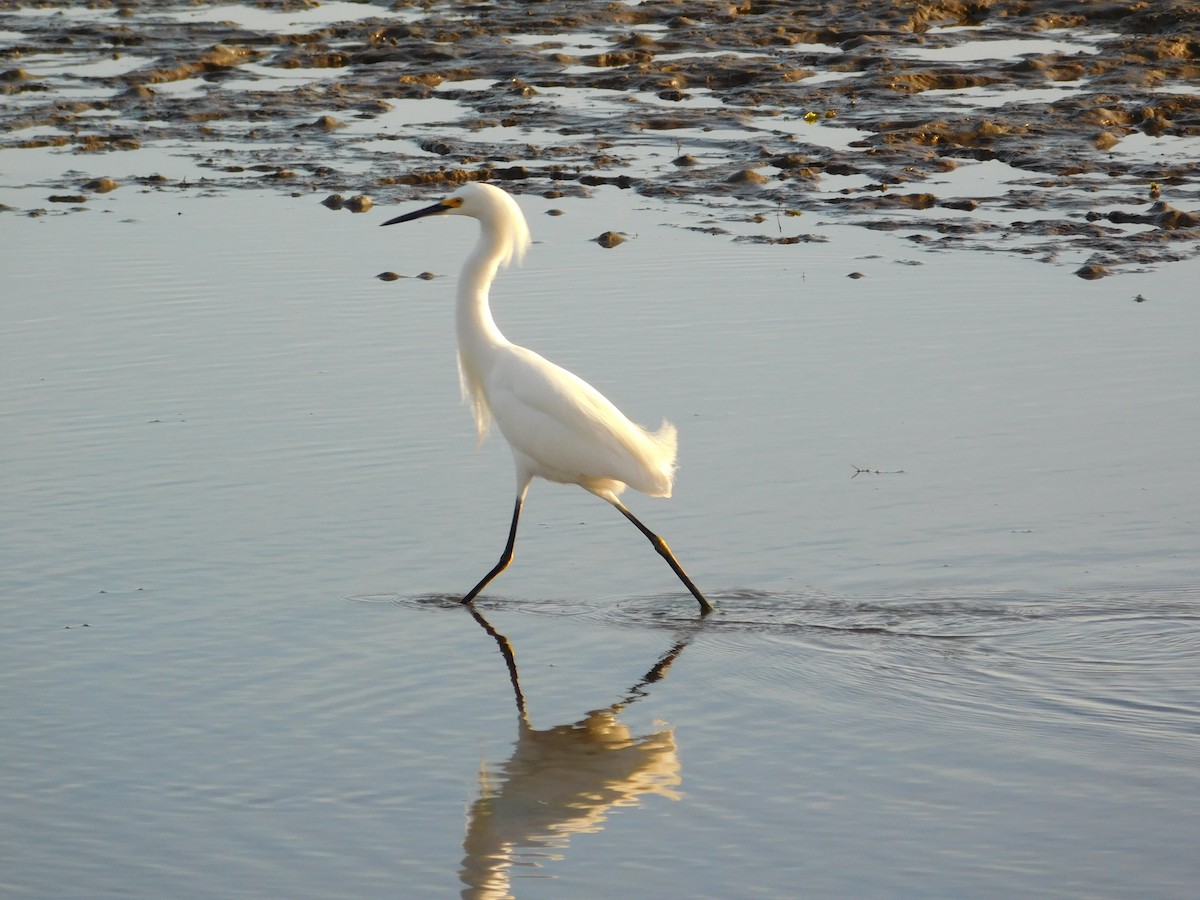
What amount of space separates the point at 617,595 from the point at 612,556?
0.38m

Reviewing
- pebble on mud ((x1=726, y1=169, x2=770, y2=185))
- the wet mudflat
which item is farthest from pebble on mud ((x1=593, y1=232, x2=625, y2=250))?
pebble on mud ((x1=726, y1=169, x2=770, y2=185))

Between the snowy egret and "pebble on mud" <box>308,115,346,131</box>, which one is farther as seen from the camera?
"pebble on mud" <box>308,115,346,131</box>

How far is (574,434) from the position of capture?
6105mm

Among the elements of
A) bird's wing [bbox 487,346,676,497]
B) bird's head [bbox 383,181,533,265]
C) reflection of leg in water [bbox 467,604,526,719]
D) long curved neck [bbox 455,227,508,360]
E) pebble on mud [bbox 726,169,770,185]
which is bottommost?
reflection of leg in water [bbox 467,604,526,719]

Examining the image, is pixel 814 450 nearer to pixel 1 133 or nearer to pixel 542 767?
pixel 542 767

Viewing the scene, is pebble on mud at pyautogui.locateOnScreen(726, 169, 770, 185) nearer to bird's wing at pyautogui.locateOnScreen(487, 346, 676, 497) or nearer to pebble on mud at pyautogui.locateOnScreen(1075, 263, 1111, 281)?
pebble on mud at pyautogui.locateOnScreen(1075, 263, 1111, 281)

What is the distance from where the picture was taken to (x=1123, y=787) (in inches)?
179

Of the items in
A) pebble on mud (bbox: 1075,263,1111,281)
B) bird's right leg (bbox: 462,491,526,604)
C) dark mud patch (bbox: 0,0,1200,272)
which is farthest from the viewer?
dark mud patch (bbox: 0,0,1200,272)

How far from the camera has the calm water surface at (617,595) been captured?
4363 mm

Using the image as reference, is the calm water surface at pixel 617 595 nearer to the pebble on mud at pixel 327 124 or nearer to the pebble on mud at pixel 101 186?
the pebble on mud at pixel 101 186

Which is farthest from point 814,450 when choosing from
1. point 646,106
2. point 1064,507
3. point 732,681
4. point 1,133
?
point 1,133

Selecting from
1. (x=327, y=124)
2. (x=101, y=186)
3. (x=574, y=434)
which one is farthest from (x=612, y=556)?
(x=327, y=124)

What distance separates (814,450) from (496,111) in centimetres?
866

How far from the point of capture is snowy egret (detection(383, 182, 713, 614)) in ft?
19.9
